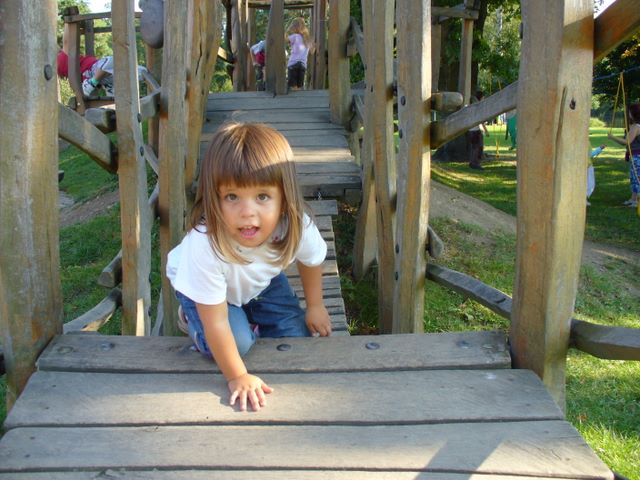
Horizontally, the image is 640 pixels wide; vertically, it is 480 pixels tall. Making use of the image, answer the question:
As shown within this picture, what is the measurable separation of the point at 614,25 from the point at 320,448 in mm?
1374

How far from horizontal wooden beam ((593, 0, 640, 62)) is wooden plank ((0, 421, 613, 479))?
1.06 meters

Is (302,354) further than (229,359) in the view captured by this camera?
Yes

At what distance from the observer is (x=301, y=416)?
1.91 m

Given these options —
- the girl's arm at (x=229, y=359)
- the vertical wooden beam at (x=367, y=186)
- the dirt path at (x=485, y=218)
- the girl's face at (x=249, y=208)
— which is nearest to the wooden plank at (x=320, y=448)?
the girl's arm at (x=229, y=359)

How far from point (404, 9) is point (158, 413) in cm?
202

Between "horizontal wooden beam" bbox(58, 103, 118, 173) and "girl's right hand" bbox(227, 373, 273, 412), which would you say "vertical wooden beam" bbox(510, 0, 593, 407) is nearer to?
"girl's right hand" bbox(227, 373, 273, 412)

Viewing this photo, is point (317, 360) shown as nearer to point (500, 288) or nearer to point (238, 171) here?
Answer: point (238, 171)

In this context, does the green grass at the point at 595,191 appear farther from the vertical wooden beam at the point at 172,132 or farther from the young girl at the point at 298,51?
the vertical wooden beam at the point at 172,132

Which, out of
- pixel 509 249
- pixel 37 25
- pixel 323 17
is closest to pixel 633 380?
pixel 509 249

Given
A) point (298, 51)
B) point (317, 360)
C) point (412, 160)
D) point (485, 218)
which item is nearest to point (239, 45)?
point (298, 51)

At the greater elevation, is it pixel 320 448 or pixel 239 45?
pixel 239 45

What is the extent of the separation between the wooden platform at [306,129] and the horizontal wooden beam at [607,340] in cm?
258

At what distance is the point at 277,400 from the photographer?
1991 millimetres

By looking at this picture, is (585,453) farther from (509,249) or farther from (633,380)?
(509,249)
